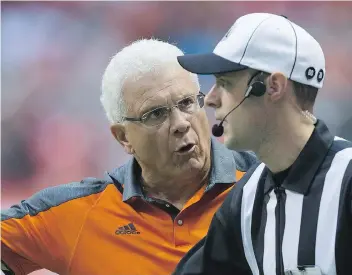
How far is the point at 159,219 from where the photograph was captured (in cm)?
155

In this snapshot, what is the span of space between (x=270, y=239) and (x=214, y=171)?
428mm

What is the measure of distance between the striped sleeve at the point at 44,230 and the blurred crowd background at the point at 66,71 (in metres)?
0.61

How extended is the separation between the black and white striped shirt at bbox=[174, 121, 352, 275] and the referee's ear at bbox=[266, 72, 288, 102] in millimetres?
87

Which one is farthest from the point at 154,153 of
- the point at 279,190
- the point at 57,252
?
the point at 279,190

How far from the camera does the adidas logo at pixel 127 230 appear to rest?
1.56 meters

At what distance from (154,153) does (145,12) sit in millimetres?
815

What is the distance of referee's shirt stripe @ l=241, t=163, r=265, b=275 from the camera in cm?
117

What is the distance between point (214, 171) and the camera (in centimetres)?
154

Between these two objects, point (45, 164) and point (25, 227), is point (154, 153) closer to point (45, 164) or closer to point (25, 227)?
point (25, 227)

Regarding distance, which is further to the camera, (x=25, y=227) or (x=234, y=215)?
(x=25, y=227)

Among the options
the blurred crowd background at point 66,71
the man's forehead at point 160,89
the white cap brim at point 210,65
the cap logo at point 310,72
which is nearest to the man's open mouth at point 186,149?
the man's forehead at point 160,89

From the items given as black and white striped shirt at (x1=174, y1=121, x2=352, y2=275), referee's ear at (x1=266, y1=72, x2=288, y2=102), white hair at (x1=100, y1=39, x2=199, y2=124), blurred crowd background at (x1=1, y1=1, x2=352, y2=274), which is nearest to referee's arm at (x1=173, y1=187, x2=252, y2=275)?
black and white striped shirt at (x1=174, y1=121, x2=352, y2=275)

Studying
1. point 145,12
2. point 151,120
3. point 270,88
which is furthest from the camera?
point 145,12

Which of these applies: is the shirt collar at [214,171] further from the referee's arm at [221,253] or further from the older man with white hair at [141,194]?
the referee's arm at [221,253]
